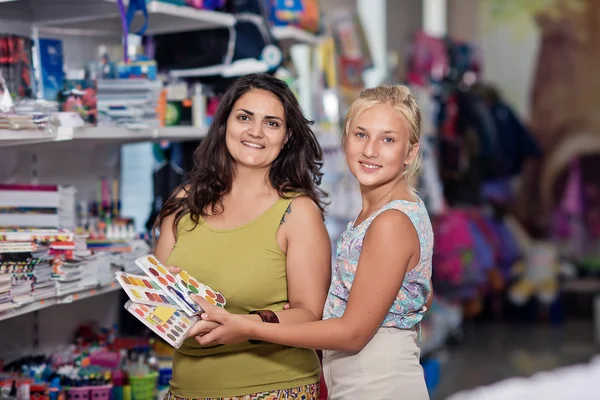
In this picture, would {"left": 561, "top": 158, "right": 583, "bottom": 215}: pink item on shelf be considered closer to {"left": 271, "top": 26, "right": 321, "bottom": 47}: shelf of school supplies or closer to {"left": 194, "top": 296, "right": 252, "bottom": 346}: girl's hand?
{"left": 271, "top": 26, "right": 321, "bottom": 47}: shelf of school supplies

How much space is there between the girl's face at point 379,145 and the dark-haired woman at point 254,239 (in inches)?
13.1

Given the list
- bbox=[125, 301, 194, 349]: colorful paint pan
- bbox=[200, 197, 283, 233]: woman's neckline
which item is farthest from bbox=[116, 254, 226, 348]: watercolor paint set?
bbox=[200, 197, 283, 233]: woman's neckline

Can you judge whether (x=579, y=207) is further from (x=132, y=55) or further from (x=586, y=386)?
(x=132, y=55)

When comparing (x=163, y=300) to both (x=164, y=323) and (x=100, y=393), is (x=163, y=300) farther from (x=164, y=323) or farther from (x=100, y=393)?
(x=100, y=393)

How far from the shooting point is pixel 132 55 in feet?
11.2

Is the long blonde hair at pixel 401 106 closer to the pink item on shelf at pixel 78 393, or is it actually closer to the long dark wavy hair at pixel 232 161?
the long dark wavy hair at pixel 232 161

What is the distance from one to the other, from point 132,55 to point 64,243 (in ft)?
2.98

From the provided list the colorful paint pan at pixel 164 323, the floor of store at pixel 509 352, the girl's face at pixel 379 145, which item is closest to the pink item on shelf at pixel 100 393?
the colorful paint pan at pixel 164 323

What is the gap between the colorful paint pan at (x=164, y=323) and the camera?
2.14 metres

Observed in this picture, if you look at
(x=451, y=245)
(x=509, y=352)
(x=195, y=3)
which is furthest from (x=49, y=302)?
(x=509, y=352)

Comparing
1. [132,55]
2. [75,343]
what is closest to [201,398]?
[75,343]

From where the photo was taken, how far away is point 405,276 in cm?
224

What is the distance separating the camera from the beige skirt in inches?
88.2

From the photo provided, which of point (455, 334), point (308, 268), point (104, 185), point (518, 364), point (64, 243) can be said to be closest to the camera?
point (308, 268)
